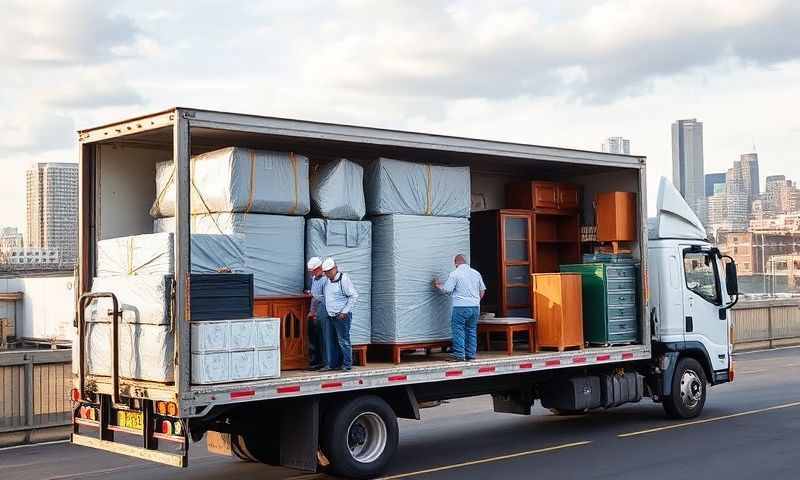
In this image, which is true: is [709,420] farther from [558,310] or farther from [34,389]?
[34,389]

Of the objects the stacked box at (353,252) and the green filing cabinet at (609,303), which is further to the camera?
the green filing cabinet at (609,303)

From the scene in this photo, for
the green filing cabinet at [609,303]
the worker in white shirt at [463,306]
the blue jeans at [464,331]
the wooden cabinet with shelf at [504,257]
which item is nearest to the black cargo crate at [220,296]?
the worker in white shirt at [463,306]

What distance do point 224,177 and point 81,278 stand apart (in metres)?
1.91

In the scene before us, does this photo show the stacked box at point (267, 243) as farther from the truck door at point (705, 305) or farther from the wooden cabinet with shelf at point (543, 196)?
the truck door at point (705, 305)

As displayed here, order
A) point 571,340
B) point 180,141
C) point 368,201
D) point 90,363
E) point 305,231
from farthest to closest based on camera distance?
point 571,340 < point 368,201 < point 305,231 < point 90,363 < point 180,141

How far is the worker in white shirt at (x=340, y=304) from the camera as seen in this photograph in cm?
987

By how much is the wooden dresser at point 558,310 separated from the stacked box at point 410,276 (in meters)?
1.39

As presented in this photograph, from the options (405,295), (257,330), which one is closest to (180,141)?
(257,330)

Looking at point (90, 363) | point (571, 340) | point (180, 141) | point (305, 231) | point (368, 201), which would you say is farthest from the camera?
point (571, 340)

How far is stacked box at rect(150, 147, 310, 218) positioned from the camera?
9.56 meters

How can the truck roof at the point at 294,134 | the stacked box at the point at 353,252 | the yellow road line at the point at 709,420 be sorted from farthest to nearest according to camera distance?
the yellow road line at the point at 709,420, the stacked box at the point at 353,252, the truck roof at the point at 294,134

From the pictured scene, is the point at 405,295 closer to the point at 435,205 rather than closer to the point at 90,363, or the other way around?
the point at 435,205

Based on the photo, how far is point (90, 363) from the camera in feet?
30.7

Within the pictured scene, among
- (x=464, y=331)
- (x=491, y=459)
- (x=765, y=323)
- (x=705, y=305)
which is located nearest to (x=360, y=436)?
(x=491, y=459)
